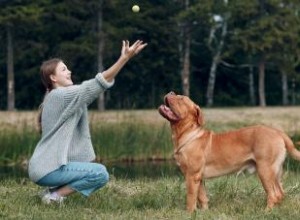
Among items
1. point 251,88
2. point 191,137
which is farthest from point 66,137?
point 251,88

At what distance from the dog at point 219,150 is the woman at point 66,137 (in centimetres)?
83

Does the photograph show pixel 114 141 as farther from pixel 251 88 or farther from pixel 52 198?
pixel 251 88

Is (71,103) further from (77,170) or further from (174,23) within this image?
(174,23)

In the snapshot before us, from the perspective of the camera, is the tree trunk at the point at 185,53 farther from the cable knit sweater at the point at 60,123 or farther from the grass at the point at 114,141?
the cable knit sweater at the point at 60,123

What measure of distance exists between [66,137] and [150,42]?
38512 mm

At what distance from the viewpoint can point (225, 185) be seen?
372 inches

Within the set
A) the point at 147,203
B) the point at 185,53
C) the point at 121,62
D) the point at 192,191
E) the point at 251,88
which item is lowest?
the point at 147,203

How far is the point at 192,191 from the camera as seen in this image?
8.09m

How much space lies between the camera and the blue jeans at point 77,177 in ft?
26.2

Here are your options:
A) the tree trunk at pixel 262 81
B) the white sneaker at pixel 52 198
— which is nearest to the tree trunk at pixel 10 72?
the tree trunk at pixel 262 81

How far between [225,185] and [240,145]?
4.02ft

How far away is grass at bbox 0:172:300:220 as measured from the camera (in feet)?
24.5

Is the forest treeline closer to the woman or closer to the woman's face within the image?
the woman's face

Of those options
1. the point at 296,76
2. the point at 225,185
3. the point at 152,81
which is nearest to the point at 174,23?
the point at 152,81
